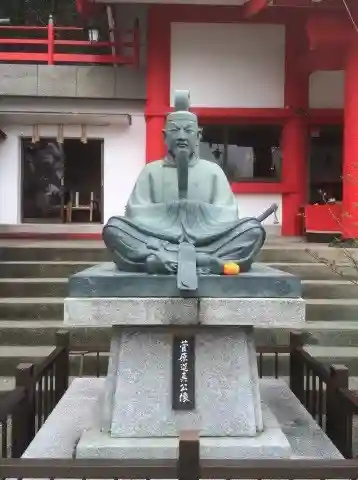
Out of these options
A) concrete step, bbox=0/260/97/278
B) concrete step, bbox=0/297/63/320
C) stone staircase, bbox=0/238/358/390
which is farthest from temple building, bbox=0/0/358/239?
concrete step, bbox=0/297/63/320

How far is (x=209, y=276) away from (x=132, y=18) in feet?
30.0

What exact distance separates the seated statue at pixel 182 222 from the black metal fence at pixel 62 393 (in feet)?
3.49

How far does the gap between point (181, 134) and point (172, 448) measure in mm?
1954

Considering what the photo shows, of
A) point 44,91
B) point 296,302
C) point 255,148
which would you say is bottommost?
point 296,302

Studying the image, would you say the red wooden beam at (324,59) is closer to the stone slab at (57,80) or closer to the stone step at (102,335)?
the stone slab at (57,80)

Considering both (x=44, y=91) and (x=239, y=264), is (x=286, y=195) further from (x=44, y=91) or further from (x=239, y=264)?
(x=239, y=264)

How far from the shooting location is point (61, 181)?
11.7 m

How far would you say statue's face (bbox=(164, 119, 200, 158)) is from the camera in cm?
388

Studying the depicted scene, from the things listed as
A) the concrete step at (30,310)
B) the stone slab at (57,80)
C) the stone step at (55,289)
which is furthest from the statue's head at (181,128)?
the stone slab at (57,80)

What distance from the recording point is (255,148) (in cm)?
1124

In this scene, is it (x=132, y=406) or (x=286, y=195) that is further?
(x=286, y=195)

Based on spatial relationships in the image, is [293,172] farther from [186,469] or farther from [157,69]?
[186,469]

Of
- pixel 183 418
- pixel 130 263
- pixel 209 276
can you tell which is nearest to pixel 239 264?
pixel 209 276

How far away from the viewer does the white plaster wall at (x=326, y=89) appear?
36.0ft
